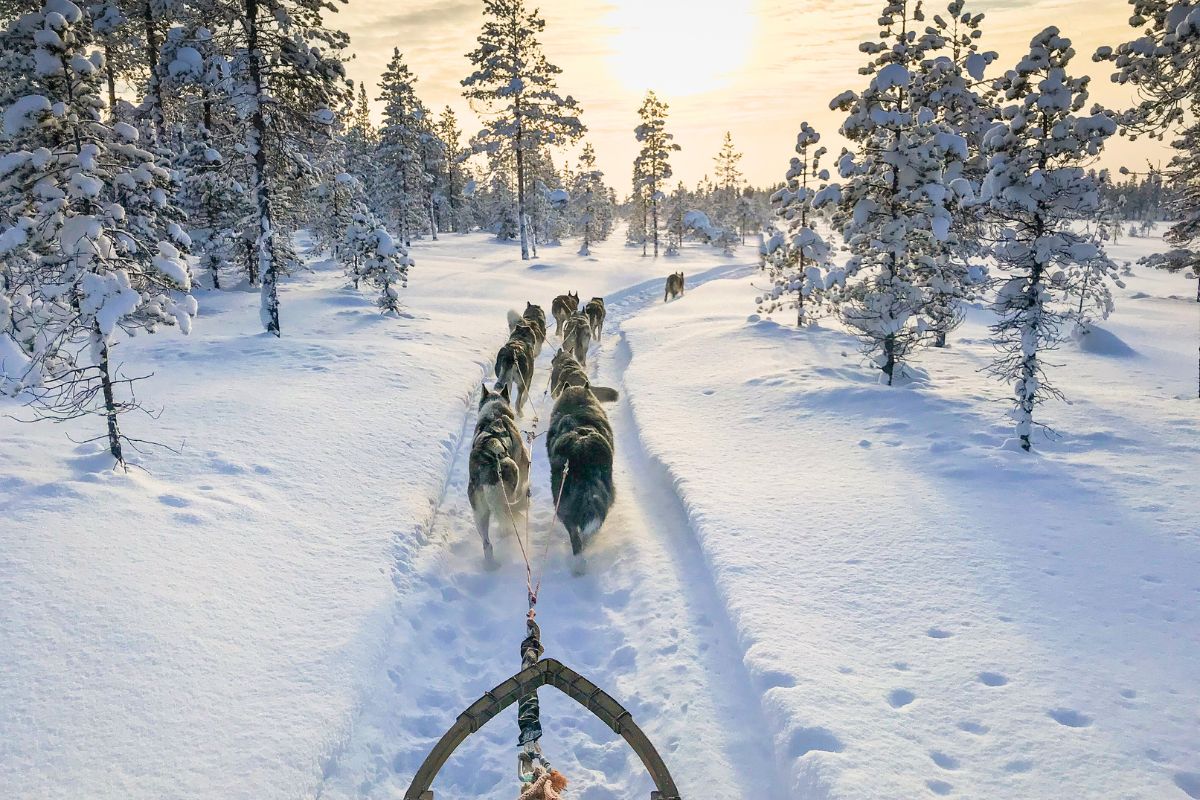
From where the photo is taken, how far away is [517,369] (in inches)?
434

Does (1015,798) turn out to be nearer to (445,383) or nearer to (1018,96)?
(1018,96)

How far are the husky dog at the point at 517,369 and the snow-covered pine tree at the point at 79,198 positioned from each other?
508 centimetres

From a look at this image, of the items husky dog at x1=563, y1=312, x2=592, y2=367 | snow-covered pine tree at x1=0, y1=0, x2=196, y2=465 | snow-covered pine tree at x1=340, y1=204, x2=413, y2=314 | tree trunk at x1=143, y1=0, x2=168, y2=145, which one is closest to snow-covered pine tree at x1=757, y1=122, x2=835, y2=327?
husky dog at x1=563, y1=312, x2=592, y2=367

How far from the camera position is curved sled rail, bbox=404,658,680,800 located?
2.65 m

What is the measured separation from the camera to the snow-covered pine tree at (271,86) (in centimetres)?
A: 1445

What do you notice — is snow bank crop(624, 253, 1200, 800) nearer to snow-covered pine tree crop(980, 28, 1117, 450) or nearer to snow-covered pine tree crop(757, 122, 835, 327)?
snow-covered pine tree crop(980, 28, 1117, 450)

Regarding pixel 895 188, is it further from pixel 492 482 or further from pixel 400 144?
pixel 400 144

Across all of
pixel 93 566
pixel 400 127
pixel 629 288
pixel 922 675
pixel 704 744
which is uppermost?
pixel 400 127

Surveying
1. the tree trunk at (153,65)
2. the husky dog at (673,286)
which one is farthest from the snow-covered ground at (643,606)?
the husky dog at (673,286)

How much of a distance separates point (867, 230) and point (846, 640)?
9915 mm

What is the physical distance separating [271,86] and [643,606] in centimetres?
1586

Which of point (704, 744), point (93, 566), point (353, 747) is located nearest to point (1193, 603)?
point (704, 744)

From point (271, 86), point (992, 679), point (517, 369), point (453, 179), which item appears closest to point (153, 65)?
point (271, 86)

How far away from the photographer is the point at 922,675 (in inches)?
172
